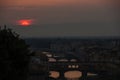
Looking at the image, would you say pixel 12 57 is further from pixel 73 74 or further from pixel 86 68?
pixel 86 68

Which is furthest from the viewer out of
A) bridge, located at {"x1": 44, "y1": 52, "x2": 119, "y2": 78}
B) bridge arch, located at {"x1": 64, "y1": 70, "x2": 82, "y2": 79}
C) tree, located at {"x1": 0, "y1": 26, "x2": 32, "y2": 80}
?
bridge, located at {"x1": 44, "y1": 52, "x2": 119, "y2": 78}

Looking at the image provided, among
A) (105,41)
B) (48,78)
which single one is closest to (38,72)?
(48,78)

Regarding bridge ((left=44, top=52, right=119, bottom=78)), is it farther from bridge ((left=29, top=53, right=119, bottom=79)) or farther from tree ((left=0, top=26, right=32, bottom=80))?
tree ((left=0, top=26, right=32, bottom=80))

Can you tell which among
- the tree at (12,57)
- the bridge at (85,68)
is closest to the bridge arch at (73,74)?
the bridge at (85,68)

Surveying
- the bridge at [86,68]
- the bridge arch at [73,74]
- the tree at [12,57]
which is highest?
the tree at [12,57]

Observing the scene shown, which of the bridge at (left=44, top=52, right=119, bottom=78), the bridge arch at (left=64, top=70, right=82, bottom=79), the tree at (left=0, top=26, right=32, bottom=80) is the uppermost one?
the tree at (left=0, top=26, right=32, bottom=80)

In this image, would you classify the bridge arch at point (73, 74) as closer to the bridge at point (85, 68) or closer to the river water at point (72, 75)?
the river water at point (72, 75)

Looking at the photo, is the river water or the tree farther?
the river water

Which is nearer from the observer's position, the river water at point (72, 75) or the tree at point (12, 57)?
the tree at point (12, 57)

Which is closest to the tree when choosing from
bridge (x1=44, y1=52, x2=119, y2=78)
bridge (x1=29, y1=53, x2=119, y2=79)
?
bridge (x1=29, y1=53, x2=119, y2=79)

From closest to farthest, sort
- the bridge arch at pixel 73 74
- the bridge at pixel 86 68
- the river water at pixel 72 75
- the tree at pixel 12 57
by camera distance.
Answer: the tree at pixel 12 57 → the river water at pixel 72 75 → the bridge arch at pixel 73 74 → the bridge at pixel 86 68
